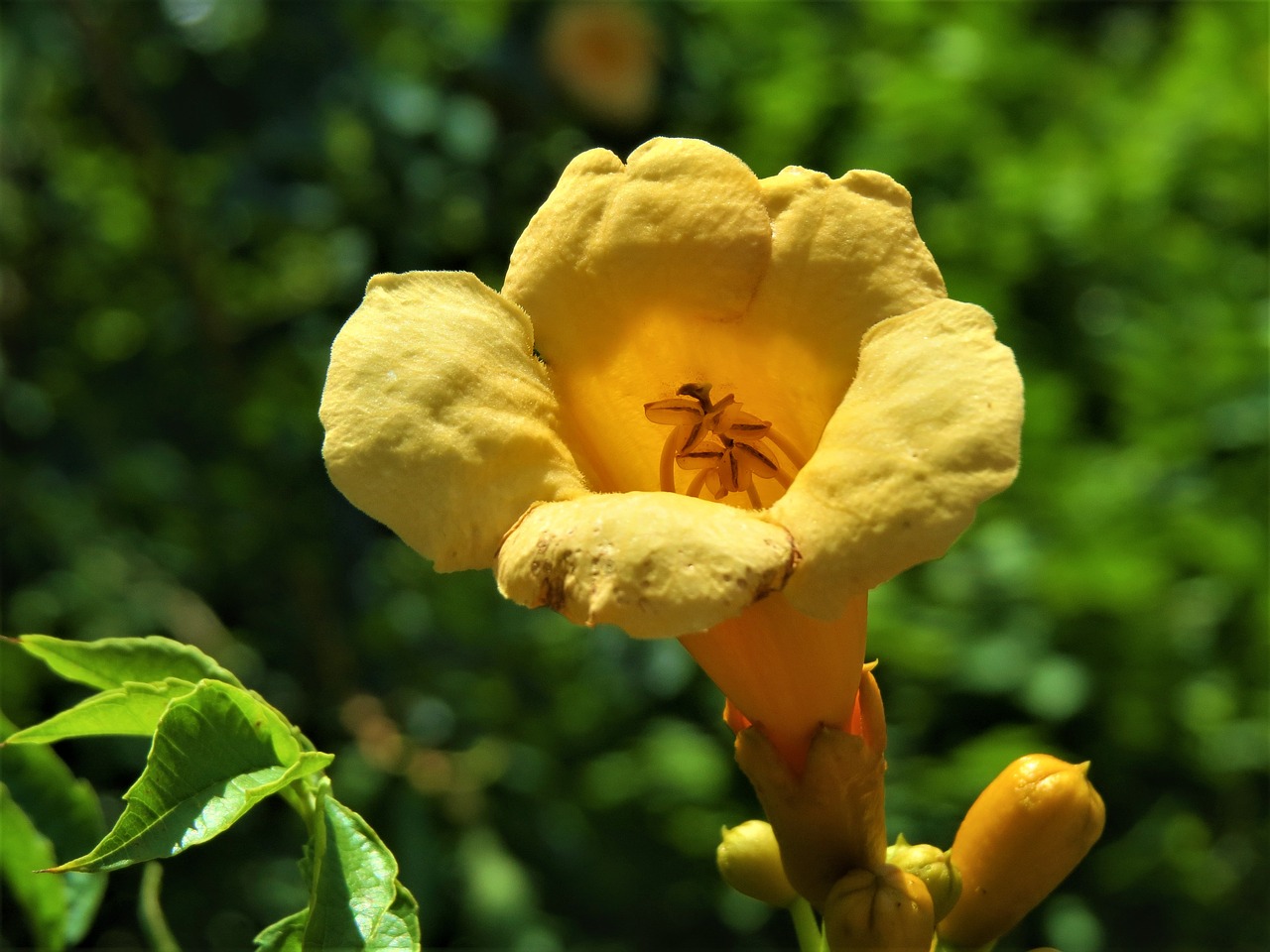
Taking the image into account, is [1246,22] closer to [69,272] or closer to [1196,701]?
[1196,701]

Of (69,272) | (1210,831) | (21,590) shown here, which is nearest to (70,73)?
(69,272)

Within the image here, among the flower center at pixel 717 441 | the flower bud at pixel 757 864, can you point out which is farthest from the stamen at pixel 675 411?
the flower bud at pixel 757 864

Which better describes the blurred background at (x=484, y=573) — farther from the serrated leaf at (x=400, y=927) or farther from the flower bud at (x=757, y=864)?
the serrated leaf at (x=400, y=927)

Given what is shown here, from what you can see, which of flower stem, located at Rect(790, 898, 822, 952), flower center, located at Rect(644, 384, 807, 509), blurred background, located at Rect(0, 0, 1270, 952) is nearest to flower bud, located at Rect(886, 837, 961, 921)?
flower stem, located at Rect(790, 898, 822, 952)

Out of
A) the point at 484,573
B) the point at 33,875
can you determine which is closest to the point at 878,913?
the point at 33,875

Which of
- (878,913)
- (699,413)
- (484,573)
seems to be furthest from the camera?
(484,573)

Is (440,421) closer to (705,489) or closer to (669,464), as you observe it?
(669,464)
